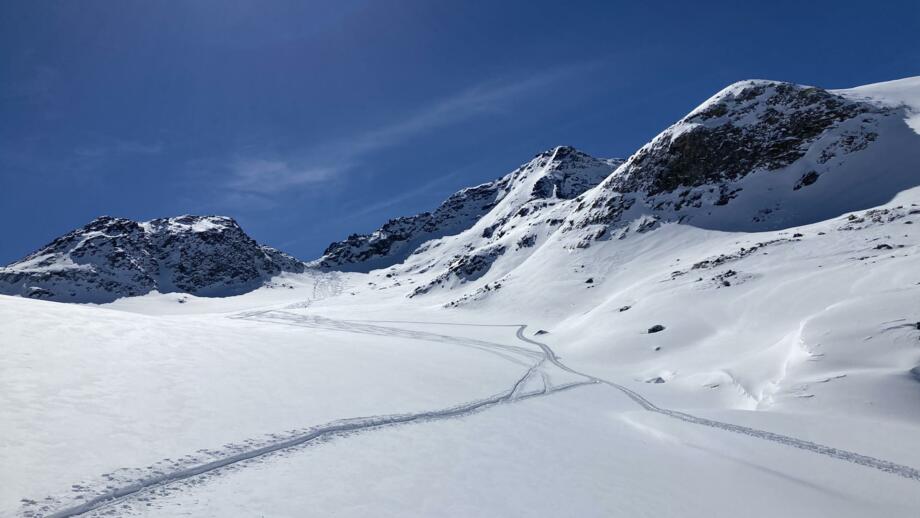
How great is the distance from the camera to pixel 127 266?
16425cm

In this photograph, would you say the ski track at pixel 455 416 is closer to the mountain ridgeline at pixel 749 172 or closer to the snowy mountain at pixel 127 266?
the mountain ridgeline at pixel 749 172

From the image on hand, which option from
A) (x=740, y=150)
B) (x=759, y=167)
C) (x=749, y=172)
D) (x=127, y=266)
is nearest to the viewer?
(x=759, y=167)

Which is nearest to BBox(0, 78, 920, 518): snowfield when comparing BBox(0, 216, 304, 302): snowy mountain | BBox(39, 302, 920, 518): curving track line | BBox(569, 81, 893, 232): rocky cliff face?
BBox(39, 302, 920, 518): curving track line

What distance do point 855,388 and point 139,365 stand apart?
953 inches

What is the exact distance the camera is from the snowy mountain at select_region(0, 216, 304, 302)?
150m

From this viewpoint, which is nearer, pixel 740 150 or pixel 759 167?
pixel 759 167

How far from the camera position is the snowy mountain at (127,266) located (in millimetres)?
150125

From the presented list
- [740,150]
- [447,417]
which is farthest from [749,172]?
[447,417]

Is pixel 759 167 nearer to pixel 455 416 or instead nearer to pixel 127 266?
pixel 455 416

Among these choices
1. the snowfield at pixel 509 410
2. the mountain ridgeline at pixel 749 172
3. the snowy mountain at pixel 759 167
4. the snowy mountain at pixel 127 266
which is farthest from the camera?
the snowy mountain at pixel 127 266

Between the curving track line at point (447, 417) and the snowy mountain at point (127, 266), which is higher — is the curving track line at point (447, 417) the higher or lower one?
the lower one

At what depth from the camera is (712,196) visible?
67.9 meters

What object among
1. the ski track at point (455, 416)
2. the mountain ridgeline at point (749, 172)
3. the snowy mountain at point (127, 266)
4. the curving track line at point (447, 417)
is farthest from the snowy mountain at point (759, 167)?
the snowy mountain at point (127, 266)

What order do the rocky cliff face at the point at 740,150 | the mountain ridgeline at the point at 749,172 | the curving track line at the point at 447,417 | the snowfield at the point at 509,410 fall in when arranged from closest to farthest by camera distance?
the curving track line at the point at 447,417, the snowfield at the point at 509,410, the mountain ridgeline at the point at 749,172, the rocky cliff face at the point at 740,150
